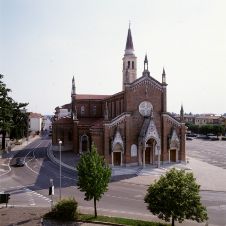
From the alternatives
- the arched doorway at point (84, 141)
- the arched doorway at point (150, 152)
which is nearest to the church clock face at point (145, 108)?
the arched doorway at point (150, 152)

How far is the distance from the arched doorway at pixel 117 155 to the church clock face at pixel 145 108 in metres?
6.25

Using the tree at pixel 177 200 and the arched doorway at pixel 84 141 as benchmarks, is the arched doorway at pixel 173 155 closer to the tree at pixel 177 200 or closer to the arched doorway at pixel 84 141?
the arched doorway at pixel 84 141

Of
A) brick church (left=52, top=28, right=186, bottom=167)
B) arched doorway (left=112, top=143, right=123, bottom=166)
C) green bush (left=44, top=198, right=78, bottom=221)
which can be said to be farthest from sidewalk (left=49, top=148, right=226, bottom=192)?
green bush (left=44, top=198, right=78, bottom=221)

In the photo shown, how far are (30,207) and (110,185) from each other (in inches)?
489

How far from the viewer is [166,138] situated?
55938 mm

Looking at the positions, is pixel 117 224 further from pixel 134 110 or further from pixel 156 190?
pixel 134 110

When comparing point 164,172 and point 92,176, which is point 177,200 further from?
point 164,172

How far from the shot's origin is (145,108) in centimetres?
5462

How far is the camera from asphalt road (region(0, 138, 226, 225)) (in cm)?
3155

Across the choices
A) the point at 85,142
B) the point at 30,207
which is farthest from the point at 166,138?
the point at 30,207

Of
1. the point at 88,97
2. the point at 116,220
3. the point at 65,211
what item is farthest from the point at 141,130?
the point at 65,211

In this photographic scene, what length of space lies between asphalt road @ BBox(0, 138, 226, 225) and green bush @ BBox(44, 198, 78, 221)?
9.10 ft

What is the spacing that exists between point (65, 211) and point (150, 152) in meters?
28.5

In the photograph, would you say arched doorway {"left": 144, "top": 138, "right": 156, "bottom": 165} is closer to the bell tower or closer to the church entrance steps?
the church entrance steps
